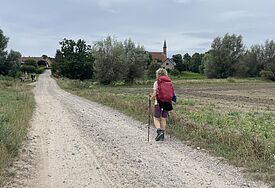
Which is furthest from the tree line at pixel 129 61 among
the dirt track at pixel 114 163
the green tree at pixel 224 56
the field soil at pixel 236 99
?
the dirt track at pixel 114 163

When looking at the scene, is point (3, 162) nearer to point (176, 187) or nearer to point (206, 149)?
point (176, 187)

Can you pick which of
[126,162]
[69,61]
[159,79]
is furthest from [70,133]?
[69,61]

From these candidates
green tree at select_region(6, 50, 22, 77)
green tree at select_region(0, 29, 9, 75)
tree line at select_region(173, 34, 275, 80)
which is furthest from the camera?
tree line at select_region(173, 34, 275, 80)

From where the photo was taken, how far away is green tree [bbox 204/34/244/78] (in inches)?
4055

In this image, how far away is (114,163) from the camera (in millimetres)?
7992

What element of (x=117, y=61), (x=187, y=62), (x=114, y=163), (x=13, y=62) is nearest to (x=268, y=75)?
(x=187, y=62)

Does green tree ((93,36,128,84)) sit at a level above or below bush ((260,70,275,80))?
above

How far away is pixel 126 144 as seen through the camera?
10086 millimetres

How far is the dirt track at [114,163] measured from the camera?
6.63 m

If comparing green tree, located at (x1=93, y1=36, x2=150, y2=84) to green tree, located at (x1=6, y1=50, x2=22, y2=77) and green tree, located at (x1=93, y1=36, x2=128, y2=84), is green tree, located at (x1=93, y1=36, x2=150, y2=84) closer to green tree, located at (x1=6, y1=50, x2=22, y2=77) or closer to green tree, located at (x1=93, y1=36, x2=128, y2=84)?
green tree, located at (x1=93, y1=36, x2=128, y2=84)

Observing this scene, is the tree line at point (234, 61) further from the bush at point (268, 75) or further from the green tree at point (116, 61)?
the green tree at point (116, 61)

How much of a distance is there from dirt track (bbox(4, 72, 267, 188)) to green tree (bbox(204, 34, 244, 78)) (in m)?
94.1

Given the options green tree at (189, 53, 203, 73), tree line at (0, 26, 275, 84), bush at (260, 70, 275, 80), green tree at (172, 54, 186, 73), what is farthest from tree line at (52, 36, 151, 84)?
green tree at (189, 53, 203, 73)

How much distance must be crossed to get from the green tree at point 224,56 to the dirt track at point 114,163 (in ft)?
309
